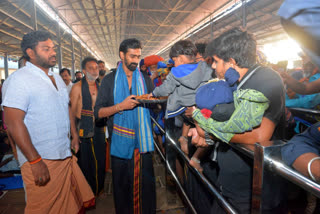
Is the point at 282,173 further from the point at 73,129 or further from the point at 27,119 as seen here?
the point at 73,129

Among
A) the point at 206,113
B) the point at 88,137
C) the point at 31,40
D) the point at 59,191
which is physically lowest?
the point at 59,191

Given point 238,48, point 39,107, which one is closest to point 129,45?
point 39,107

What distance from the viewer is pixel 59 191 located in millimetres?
1849

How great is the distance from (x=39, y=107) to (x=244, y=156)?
1676 mm

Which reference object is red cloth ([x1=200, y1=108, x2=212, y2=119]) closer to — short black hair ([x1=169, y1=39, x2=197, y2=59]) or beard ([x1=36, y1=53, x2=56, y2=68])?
short black hair ([x1=169, y1=39, x2=197, y2=59])

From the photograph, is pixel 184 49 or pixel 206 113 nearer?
pixel 206 113

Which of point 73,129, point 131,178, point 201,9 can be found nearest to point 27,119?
point 73,129

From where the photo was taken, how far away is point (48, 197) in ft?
5.77

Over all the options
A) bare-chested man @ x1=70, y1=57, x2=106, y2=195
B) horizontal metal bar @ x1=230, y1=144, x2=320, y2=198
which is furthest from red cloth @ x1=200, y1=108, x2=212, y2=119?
bare-chested man @ x1=70, y1=57, x2=106, y2=195

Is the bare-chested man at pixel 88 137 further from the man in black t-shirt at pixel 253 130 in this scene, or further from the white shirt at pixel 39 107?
the man in black t-shirt at pixel 253 130

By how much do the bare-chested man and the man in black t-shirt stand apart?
1.92 meters

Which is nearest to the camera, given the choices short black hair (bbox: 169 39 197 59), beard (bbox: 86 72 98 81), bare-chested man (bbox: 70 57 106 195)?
short black hair (bbox: 169 39 197 59)

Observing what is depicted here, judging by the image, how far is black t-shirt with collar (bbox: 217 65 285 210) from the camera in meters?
1.10

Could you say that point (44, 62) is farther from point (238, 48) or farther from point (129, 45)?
point (238, 48)
